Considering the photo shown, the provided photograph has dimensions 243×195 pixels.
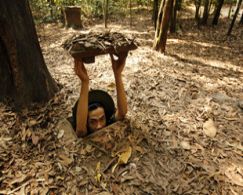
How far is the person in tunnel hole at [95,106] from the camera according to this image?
2.26 m

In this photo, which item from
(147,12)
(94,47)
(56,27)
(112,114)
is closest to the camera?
(94,47)

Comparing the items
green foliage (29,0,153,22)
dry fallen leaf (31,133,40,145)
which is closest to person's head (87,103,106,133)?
dry fallen leaf (31,133,40,145)

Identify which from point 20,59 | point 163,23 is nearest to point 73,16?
point 163,23

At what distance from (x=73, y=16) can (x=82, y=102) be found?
6.42m

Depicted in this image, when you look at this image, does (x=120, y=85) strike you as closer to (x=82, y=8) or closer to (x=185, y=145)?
(x=185, y=145)

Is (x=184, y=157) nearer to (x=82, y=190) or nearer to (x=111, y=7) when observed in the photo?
(x=82, y=190)

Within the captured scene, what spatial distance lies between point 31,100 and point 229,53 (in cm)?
633

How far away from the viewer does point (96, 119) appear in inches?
96.0

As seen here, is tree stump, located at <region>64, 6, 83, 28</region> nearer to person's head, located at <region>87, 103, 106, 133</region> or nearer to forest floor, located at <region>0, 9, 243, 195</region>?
forest floor, located at <region>0, 9, 243, 195</region>

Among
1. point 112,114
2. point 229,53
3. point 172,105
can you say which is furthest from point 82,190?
point 229,53

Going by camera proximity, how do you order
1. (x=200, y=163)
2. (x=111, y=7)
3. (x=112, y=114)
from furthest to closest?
(x=111, y=7), (x=112, y=114), (x=200, y=163)

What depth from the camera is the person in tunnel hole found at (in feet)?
7.41

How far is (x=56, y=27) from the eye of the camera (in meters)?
8.45

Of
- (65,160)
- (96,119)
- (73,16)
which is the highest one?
(73,16)
